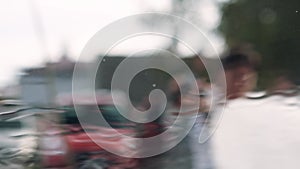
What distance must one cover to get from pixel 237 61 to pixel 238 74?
5 cm

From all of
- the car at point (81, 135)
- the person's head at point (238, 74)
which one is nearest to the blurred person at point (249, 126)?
the person's head at point (238, 74)

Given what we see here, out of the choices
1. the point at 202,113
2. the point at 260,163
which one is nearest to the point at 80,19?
the point at 202,113

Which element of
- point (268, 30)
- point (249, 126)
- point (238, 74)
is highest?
point (268, 30)

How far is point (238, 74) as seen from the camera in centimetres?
220

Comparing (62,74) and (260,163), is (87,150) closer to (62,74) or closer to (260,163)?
(62,74)

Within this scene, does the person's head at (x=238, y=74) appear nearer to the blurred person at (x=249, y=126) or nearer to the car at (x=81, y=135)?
the blurred person at (x=249, y=126)

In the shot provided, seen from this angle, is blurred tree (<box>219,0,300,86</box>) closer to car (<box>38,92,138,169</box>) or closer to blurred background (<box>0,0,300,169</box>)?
blurred background (<box>0,0,300,169</box>)

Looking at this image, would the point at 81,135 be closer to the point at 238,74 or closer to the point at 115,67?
the point at 115,67

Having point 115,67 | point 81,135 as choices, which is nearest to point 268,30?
point 115,67

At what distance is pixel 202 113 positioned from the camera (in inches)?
86.8

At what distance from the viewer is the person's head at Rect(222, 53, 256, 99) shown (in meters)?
2.19

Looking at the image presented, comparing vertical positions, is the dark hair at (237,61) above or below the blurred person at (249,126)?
above

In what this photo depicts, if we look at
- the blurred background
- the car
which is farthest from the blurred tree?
the car

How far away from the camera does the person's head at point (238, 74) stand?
7.17 ft
